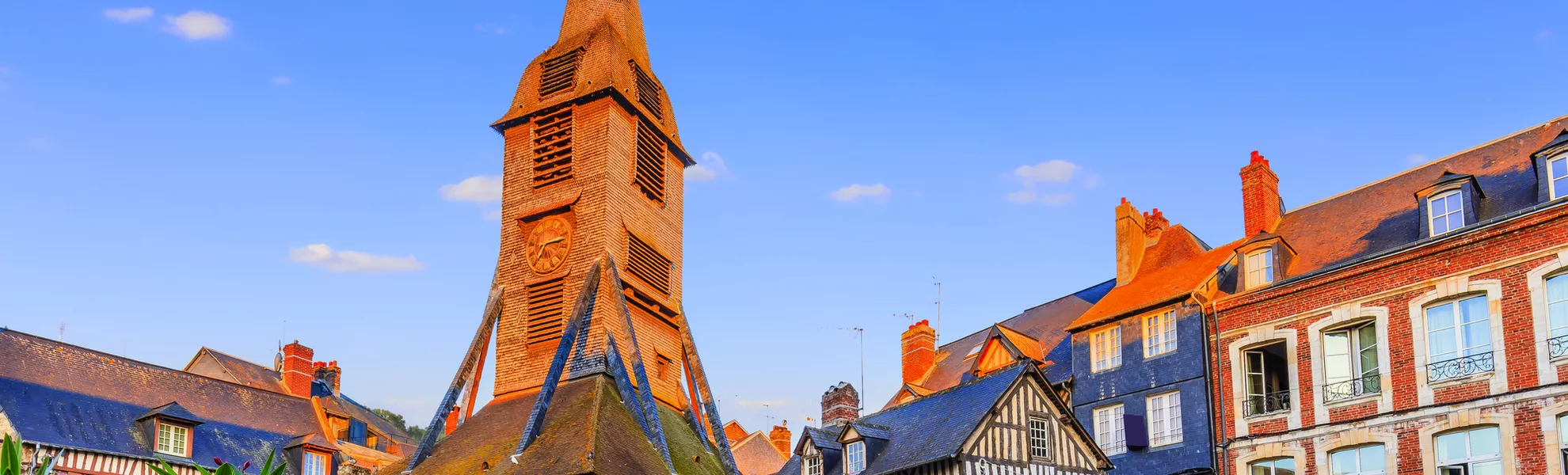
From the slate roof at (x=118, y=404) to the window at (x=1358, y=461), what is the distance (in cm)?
1971

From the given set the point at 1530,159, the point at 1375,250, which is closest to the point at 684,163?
the point at 1375,250

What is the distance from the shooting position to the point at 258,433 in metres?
30.5

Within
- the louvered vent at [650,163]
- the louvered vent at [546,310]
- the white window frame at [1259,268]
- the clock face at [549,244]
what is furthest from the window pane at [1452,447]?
the clock face at [549,244]

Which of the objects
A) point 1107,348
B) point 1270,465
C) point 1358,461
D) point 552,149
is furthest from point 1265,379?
point 552,149

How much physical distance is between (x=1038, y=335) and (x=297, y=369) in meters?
19.2

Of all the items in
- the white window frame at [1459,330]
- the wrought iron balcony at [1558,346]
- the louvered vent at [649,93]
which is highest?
the louvered vent at [649,93]

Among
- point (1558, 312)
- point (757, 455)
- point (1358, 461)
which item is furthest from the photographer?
point (757, 455)

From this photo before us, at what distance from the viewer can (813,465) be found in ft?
81.0

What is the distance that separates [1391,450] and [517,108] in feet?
54.8

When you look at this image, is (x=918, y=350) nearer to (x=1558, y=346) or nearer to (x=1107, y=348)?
(x=1107, y=348)

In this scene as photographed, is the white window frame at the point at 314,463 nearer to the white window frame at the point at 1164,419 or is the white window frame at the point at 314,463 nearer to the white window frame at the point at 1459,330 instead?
the white window frame at the point at 1164,419

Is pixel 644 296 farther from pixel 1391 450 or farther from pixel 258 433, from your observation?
pixel 1391 450

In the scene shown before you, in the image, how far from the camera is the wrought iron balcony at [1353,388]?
2098cm

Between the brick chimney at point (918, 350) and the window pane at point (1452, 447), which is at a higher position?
the brick chimney at point (918, 350)
